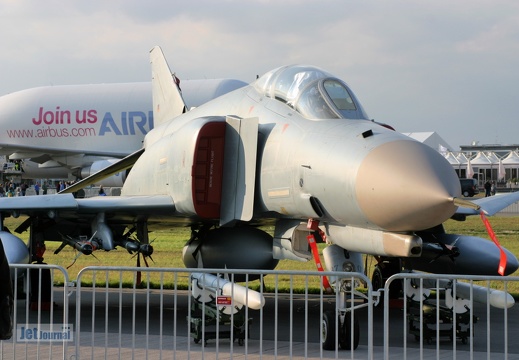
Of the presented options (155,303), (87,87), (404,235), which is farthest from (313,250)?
(87,87)

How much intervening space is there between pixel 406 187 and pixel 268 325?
3874 mm

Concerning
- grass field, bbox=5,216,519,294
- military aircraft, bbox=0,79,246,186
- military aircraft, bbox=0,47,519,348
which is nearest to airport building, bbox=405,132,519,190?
military aircraft, bbox=0,79,246,186

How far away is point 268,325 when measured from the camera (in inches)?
430

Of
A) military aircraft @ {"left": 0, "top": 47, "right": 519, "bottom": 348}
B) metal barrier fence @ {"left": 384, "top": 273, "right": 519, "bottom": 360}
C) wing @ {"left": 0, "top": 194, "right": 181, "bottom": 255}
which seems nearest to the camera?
military aircraft @ {"left": 0, "top": 47, "right": 519, "bottom": 348}

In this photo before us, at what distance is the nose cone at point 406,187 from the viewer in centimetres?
753

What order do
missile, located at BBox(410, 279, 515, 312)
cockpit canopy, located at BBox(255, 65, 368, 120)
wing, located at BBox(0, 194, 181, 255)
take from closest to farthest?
missile, located at BBox(410, 279, 515, 312), cockpit canopy, located at BBox(255, 65, 368, 120), wing, located at BBox(0, 194, 181, 255)

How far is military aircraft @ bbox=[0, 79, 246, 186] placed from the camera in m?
40.1

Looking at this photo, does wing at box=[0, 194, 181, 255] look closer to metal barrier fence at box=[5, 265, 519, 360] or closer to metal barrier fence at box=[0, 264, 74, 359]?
metal barrier fence at box=[5, 265, 519, 360]

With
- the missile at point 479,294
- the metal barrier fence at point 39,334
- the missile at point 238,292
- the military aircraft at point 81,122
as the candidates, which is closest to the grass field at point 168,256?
the metal barrier fence at point 39,334

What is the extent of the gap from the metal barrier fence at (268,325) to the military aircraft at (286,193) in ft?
1.43

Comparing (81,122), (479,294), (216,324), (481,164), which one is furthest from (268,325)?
(481,164)

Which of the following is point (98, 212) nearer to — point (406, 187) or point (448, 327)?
point (448, 327)

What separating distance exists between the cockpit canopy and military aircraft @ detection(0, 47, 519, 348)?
0.05 ft
